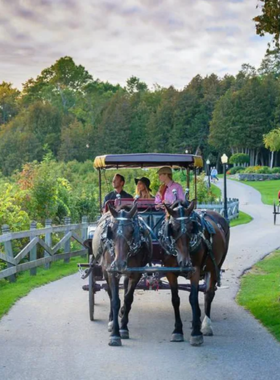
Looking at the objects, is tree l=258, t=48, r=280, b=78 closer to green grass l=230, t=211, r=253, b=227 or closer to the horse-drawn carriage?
green grass l=230, t=211, r=253, b=227

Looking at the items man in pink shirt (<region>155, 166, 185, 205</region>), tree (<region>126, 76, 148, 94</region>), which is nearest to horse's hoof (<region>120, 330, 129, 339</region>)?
man in pink shirt (<region>155, 166, 185, 205</region>)

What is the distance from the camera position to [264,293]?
13477 millimetres

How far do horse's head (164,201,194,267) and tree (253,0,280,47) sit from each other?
14.4 ft

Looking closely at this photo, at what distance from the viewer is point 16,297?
42.4 ft

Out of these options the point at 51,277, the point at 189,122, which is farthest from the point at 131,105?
the point at 51,277

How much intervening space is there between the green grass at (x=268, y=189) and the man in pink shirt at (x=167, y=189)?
41.9 meters

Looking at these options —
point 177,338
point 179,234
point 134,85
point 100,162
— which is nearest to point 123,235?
point 179,234

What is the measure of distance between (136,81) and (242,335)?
14624 centimetres

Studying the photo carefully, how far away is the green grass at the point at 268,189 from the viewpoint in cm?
5568

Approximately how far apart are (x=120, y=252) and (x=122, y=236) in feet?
0.76

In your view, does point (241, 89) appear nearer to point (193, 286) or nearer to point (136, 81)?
point (136, 81)

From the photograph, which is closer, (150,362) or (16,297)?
(150,362)

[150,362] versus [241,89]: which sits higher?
[241,89]

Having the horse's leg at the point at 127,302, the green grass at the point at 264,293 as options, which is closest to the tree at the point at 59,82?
the green grass at the point at 264,293
